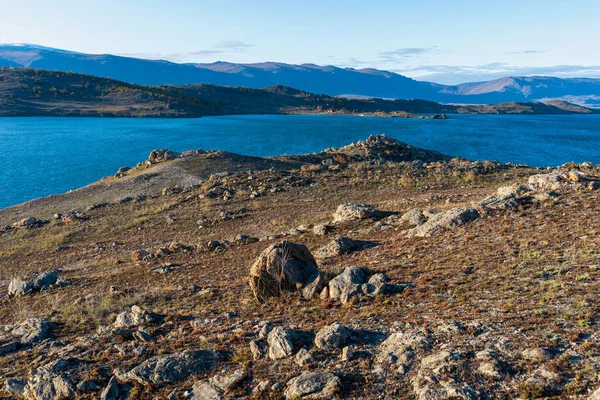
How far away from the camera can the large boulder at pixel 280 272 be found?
1084 cm

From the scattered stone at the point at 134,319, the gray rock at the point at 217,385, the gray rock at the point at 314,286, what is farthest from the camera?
the gray rock at the point at 314,286

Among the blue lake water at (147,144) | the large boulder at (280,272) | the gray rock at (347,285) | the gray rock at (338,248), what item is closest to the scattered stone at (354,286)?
the gray rock at (347,285)

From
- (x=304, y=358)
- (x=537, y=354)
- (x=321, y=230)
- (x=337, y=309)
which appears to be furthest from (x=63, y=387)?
(x=321, y=230)

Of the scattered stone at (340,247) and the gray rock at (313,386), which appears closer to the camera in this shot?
the gray rock at (313,386)

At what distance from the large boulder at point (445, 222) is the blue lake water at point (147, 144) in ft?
137

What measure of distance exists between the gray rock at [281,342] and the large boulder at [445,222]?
7.48 meters

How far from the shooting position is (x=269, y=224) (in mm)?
21531

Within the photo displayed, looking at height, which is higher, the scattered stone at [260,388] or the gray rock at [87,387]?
the scattered stone at [260,388]

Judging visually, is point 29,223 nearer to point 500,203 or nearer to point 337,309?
point 337,309

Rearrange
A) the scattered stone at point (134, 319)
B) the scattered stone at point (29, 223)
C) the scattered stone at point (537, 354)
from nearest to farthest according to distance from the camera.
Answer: the scattered stone at point (537, 354) → the scattered stone at point (134, 319) → the scattered stone at point (29, 223)

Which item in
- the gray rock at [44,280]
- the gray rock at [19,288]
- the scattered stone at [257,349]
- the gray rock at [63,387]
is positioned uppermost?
the scattered stone at [257,349]

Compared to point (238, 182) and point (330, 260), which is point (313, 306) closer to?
point (330, 260)

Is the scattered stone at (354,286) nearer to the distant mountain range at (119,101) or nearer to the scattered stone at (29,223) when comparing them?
the scattered stone at (29,223)

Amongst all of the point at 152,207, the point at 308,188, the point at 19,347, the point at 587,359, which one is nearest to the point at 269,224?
the point at 308,188
